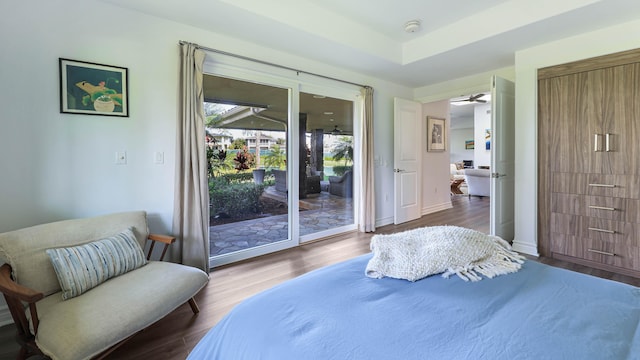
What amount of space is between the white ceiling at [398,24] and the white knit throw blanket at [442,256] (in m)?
2.33

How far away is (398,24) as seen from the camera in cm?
335

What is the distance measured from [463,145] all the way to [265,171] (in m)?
11.1

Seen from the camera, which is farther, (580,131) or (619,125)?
(580,131)

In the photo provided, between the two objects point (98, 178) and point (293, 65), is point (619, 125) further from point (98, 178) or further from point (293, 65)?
point (98, 178)

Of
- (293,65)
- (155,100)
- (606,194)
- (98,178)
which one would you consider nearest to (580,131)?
(606,194)

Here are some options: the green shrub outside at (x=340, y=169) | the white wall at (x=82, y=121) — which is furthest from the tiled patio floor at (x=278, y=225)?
the white wall at (x=82, y=121)

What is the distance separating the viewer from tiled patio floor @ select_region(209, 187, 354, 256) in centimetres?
327

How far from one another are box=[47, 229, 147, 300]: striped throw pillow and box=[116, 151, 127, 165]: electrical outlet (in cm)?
72

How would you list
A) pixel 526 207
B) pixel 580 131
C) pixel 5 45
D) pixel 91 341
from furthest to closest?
pixel 526 207, pixel 580 131, pixel 5 45, pixel 91 341

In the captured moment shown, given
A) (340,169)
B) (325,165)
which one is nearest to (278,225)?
(325,165)

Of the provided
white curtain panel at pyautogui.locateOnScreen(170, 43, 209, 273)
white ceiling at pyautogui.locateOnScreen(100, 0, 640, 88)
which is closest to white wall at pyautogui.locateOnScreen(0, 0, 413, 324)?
white curtain panel at pyautogui.locateOnScreen(170, 43, 209, 273)

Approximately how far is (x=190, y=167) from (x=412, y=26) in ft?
9.30

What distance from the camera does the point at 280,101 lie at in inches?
142

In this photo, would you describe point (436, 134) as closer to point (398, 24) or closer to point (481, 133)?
point (398, 24)
